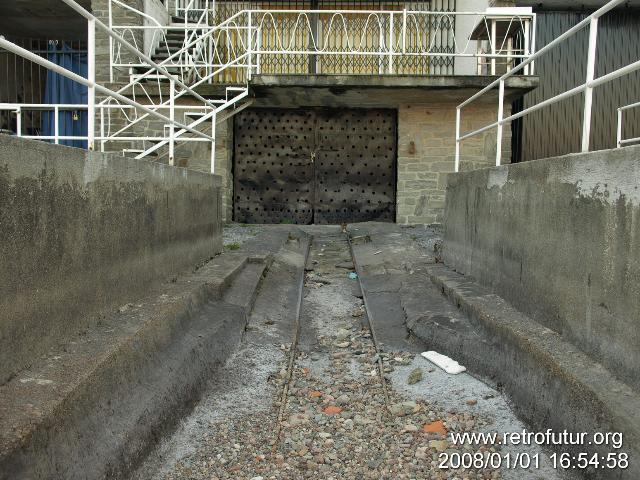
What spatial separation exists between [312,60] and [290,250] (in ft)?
16.3

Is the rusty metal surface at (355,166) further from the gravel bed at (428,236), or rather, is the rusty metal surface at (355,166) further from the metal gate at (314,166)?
the gravel bed at (428,236)

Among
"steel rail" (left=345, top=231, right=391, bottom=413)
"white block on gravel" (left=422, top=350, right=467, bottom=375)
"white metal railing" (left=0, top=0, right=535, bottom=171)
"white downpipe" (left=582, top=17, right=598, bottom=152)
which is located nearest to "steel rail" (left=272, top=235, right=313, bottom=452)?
"steel rail" (left=345, top=231, right=391, bottom=413)

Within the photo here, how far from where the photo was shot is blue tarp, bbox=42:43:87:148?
12.6m

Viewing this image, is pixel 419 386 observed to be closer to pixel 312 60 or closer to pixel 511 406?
pixel 511 406

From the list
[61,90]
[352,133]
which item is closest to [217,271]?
[352,133]

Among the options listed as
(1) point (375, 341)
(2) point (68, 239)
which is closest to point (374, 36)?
(1) point (375, 341)

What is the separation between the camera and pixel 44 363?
305 centimetres

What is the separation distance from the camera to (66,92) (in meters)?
13.1

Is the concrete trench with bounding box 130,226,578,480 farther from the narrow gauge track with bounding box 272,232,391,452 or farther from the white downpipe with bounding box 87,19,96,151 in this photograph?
the white downpipe with bounding box 87,19,96,151

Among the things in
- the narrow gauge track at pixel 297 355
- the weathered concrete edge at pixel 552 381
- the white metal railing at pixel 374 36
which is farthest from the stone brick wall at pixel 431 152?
the weathered concrete edge at pixel 552 381

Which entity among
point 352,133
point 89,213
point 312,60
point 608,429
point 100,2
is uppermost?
point 100,2

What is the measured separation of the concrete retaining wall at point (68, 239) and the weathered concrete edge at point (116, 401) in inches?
13.2

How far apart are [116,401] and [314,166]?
1049 centimetres

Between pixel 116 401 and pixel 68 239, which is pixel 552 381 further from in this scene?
pixel 68 239
